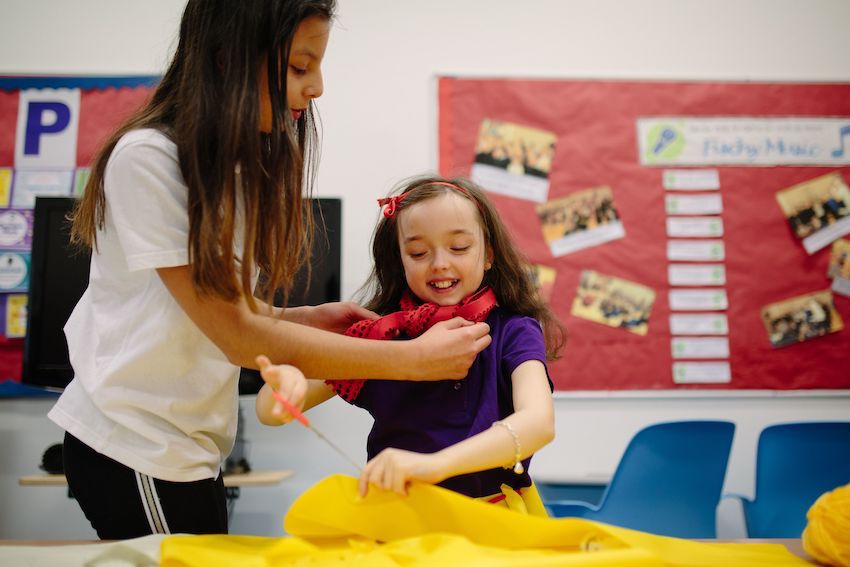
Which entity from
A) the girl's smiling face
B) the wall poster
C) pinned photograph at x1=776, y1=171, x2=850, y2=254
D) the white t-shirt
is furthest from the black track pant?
pinned photograph at x1=776, y1=171, x2=850, y2=254

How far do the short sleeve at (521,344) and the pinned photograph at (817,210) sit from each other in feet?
6.56

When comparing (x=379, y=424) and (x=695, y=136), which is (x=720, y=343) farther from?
(x=379, y=424)

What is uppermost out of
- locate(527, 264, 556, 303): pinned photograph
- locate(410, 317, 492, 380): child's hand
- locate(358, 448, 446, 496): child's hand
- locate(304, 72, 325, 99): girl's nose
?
locate(304, 72, 325, 99): girl's nose

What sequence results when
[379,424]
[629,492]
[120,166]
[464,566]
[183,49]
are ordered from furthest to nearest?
[629,492] < [379,424] < [183,49] < [120,166] < [464,566]

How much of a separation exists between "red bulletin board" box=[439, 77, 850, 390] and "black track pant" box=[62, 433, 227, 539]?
6.17ft

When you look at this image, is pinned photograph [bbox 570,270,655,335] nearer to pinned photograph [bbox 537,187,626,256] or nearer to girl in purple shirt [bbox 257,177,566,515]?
pinned photograph [bbox 537,187,626,256]

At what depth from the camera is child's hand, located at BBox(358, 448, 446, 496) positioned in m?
0.89

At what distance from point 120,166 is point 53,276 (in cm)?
174

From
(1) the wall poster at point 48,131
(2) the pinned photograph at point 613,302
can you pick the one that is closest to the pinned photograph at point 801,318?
(2) the pinned photograph at point 613,302

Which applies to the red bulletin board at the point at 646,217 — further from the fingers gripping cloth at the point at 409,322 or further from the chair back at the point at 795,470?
the fingers gripping cloth at the point at 409,322

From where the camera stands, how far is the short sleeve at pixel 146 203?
3.14 ft

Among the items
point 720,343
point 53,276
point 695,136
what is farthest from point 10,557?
point 695,136

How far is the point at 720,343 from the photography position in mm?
2781

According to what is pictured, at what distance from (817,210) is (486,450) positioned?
2447mm
